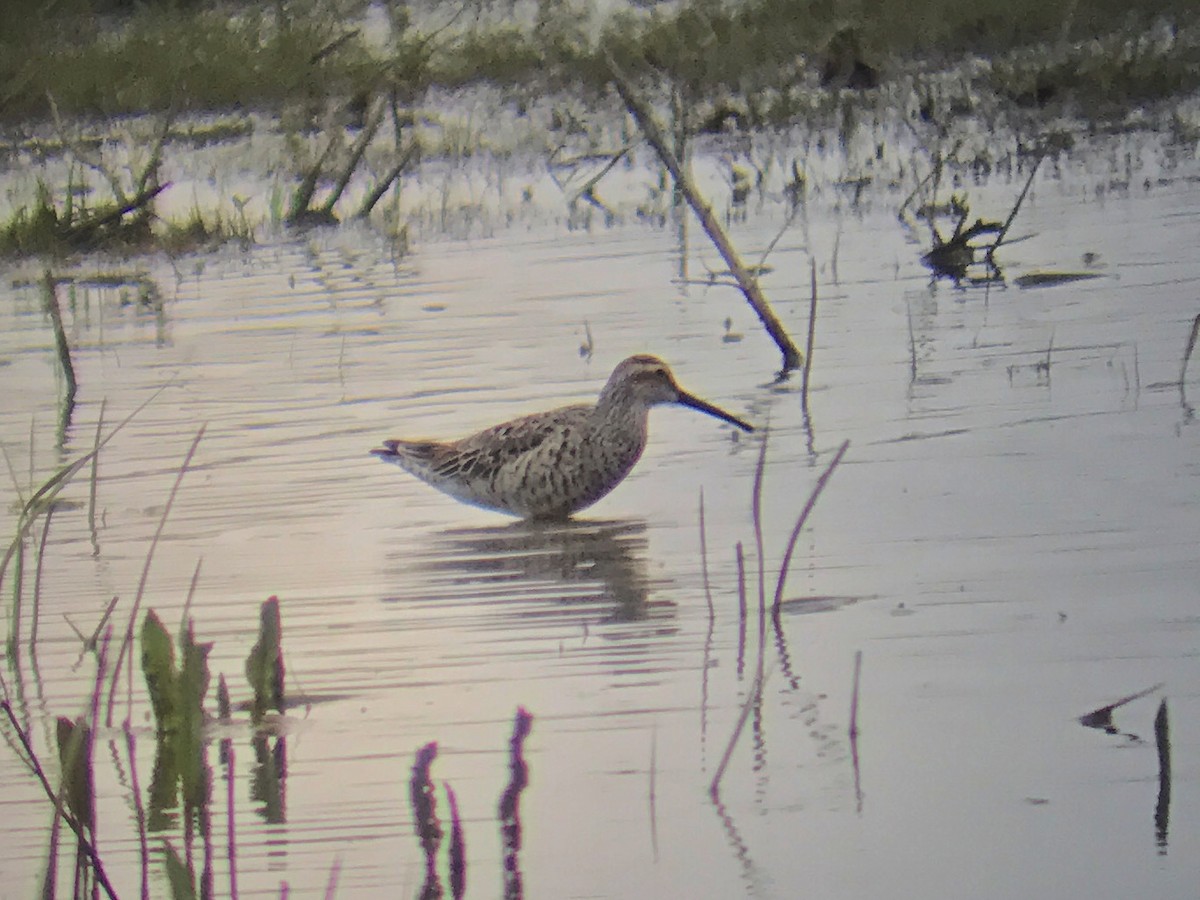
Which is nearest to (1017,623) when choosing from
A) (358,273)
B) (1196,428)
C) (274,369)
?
(1196,428)

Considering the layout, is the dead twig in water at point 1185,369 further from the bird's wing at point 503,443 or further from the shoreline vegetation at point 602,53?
the shoreline vegetation at point 602,53

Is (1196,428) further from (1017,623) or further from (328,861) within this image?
(328,861)

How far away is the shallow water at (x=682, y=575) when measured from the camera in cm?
457

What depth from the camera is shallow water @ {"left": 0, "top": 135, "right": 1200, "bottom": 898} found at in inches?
180

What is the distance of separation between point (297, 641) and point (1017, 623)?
1928mm

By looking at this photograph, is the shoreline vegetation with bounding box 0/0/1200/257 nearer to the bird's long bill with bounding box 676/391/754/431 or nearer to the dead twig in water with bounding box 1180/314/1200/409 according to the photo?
the bird's long bill with bounding box 676/391/754/431

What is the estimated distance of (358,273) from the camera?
1377cm

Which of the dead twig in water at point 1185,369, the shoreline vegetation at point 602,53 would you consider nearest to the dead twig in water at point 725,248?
the dead twig in water at point 1185,369

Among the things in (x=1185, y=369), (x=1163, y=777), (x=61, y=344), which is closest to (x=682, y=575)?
(x=1163, y=777)

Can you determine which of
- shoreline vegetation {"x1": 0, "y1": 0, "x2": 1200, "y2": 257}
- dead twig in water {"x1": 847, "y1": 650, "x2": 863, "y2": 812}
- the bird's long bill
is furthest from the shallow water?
shoreline vegetation {"x1": 0, "y1": 0, "x2": 1200, "y2": 257}

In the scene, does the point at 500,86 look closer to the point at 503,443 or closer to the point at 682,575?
the point at 503,443

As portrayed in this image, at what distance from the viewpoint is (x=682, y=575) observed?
6895mm

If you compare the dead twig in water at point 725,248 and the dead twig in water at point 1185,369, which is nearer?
the dead twig in water at point 1185,369

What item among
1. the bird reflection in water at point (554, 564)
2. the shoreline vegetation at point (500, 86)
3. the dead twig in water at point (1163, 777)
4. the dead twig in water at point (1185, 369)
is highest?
the shoreline vegetation at point (500, 86)
